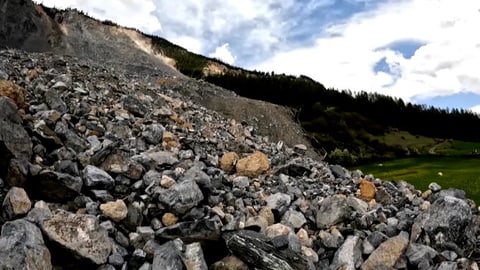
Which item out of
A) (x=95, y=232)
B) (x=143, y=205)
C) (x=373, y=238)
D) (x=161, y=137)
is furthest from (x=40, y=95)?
(x=373, y=238)

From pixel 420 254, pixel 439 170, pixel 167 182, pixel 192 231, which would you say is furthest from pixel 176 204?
pixel 439 170

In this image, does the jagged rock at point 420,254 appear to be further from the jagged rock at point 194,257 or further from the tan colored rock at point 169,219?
the tan colored rock at point 169,219

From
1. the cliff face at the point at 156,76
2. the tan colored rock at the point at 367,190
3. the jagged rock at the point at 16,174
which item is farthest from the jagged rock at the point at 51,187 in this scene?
the cliff face at the point at 156,76

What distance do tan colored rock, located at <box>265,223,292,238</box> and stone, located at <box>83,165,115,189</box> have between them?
358cm

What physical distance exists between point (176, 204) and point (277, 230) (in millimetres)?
2250

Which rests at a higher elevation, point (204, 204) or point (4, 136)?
point (4, 136)

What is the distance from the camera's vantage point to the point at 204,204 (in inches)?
444

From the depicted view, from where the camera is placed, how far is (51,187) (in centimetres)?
1035

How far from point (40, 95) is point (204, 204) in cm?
651

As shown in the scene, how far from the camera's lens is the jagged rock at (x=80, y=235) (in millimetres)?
8867

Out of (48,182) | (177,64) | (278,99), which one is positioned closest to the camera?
(48,182)

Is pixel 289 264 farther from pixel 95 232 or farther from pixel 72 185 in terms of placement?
pixel 72 185

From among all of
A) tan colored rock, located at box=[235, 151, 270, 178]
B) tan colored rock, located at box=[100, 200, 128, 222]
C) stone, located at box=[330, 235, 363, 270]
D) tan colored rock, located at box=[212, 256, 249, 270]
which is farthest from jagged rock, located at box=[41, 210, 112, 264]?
tan colored rock, located at box=[235, 151, 270, 178]

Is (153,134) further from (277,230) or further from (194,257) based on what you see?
(194,257)
